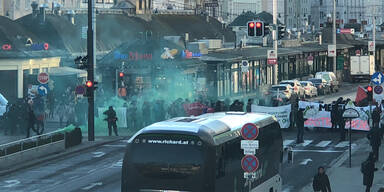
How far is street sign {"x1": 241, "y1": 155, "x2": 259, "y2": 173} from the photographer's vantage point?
2127 cm

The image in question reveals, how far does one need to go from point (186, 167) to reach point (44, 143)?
53.2 feet

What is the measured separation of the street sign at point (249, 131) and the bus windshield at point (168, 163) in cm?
229

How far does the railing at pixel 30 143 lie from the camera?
31.8 meters

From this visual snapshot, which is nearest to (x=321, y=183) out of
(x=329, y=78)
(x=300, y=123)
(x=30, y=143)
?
(x=30, y=143)

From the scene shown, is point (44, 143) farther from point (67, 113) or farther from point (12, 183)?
point (67, 113)

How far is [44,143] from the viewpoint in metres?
34.9

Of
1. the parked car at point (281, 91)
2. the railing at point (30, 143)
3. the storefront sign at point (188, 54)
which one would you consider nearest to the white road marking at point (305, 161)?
the railing at point (30, 143)

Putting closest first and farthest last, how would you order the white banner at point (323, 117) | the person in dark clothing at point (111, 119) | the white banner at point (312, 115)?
the person in dark clothing at point (111, 119), the white banner at point (323, 117), the white banner at point (312, 115)

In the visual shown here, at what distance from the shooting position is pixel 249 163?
21.4 metres

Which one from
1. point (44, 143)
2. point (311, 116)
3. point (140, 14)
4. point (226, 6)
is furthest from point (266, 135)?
point (226, 6)

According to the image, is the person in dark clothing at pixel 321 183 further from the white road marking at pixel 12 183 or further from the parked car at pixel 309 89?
the parked car at pixel 309 89

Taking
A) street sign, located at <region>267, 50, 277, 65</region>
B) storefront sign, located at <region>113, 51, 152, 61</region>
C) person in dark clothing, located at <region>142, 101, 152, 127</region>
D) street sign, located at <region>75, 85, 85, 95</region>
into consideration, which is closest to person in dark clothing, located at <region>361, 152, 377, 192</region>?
street sign, located at <region>75, 85, 85, 95</region>

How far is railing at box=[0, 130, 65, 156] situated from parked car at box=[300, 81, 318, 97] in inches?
1344

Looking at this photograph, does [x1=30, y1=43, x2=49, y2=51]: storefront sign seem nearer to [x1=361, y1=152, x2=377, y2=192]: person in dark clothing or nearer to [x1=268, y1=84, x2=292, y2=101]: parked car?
[x1=268, y1=84, x2=292, y2=101]: parked car
